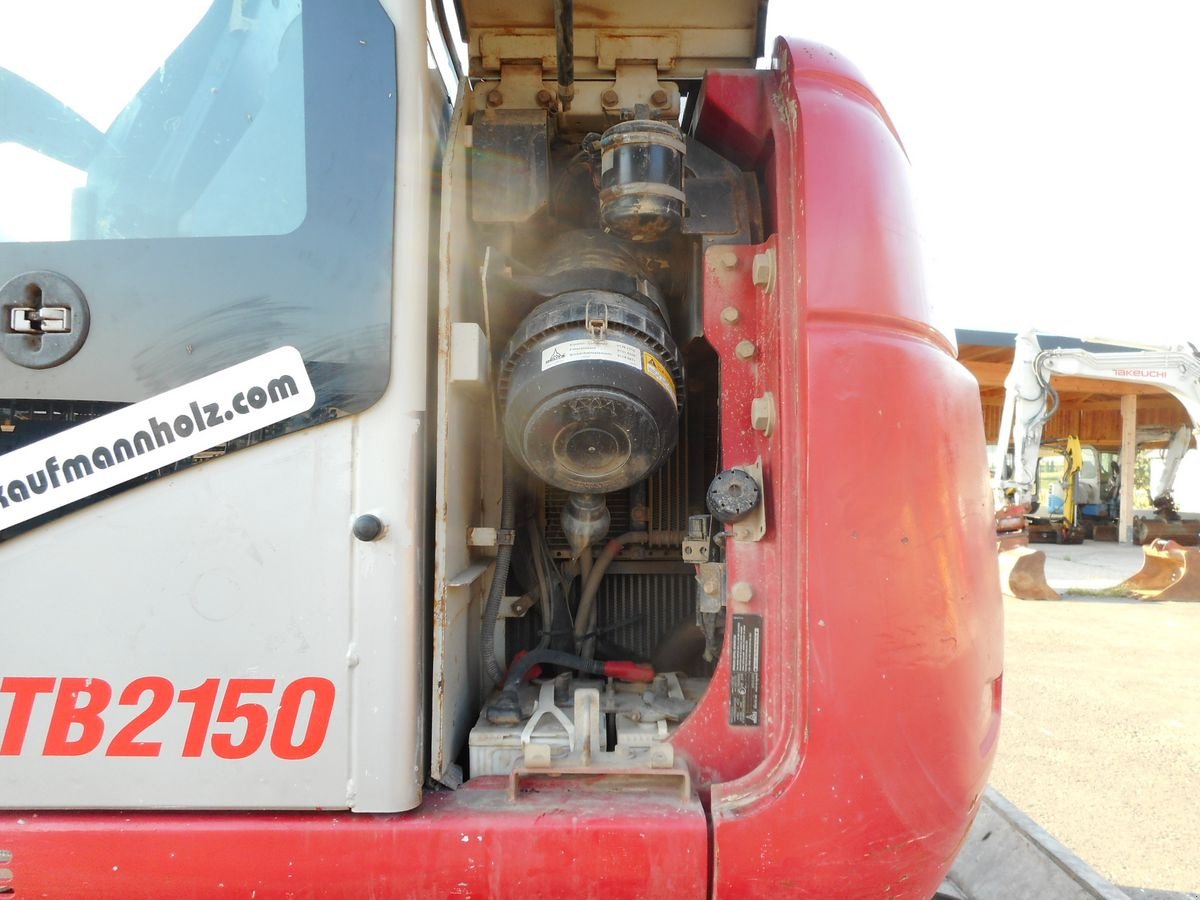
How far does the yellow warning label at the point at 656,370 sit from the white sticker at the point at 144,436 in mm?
665

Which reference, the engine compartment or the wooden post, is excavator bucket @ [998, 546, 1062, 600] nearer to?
the engine compartment

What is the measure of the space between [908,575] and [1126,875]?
233 centimetres

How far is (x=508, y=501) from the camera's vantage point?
1.98 m

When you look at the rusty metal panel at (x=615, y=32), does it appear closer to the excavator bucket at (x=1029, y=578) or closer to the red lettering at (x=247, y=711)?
the red lettering at (x=247, y=711)

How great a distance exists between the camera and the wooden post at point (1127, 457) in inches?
619

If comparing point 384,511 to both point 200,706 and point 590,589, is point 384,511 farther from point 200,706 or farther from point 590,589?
point 590,589

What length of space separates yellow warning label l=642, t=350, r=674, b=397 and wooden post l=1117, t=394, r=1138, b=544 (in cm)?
1767

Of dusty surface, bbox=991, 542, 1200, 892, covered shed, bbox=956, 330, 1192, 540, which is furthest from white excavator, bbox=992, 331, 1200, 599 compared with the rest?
dusty surface, bbox=991, 542, 1200, 892

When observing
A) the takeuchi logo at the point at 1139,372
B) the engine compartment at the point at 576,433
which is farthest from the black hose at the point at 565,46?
the takeuchi logo at the point at 1139,372

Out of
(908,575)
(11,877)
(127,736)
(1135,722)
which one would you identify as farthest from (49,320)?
(1135,722)

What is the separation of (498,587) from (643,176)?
1.05 m

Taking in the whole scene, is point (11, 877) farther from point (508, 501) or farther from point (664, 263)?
point (664, 263)

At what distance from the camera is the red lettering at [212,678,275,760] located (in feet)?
4.36

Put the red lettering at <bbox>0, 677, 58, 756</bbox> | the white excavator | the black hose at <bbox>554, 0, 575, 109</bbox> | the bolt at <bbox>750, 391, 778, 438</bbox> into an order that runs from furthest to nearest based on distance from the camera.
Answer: the white excavator
the black hose at <bbox>554, 0, 575, 109</bbox>
the bolt at <bbox>750, 391, 778, 438</bbox>
the red lettering at <bbox>0, 677, 58, 756</bbox>
